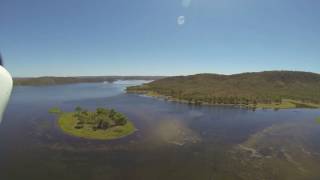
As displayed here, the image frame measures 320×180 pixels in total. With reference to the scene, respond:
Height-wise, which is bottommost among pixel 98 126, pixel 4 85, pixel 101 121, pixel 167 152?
pixel 167 152

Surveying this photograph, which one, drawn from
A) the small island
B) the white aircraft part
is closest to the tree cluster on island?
the small island

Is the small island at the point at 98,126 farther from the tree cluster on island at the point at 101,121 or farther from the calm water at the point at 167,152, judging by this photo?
the calm water at the point at 167,152

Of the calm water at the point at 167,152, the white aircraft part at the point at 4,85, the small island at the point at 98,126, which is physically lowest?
the calm water at the point at 167,152

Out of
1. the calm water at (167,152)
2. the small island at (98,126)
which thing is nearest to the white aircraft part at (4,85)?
the calm water at (167,152)

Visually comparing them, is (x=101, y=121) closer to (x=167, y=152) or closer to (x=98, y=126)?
(x=98, y=126)

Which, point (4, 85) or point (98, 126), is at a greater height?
point (4, 85)

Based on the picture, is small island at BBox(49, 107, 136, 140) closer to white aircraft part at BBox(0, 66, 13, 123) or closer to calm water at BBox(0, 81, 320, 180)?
calm water at BBox(0, 81, 320, 180)

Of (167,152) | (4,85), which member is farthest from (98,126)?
(4,85)

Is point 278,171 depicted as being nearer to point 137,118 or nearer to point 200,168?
point 200,168

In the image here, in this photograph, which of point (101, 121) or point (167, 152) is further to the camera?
point (101, 121)
